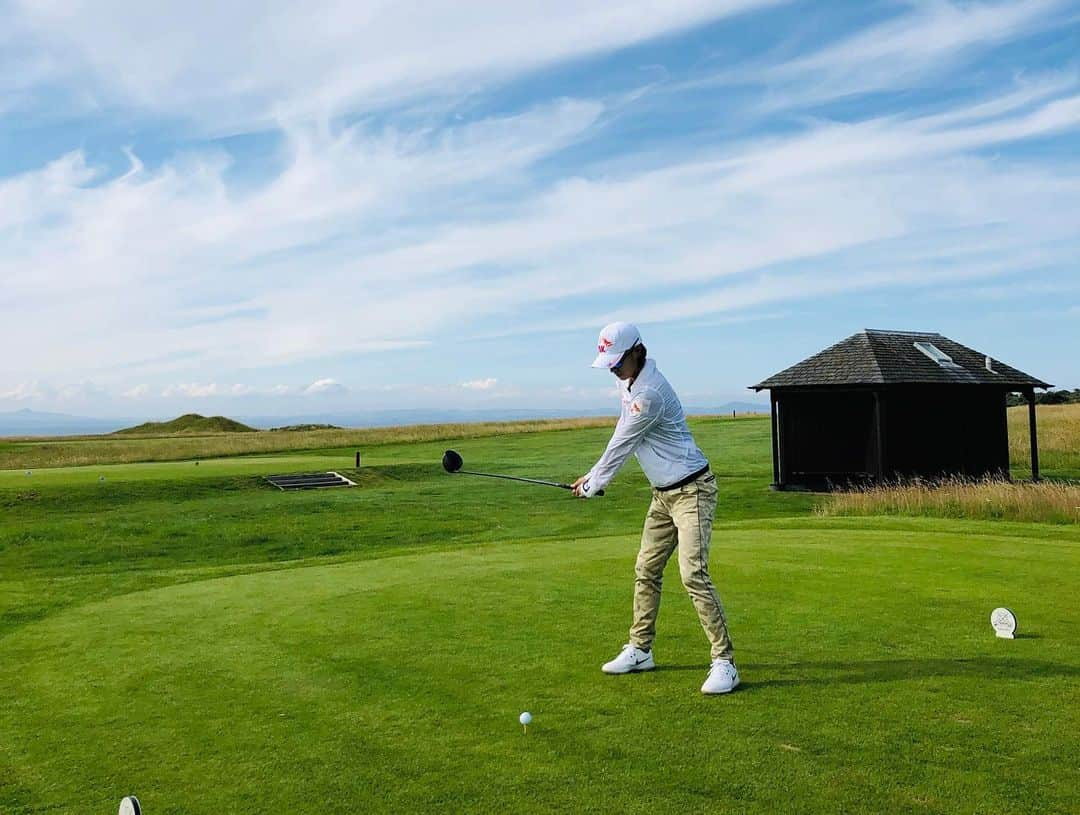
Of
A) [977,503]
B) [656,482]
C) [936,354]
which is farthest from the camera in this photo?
[936,354]

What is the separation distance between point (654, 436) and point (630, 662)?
4.75 feet

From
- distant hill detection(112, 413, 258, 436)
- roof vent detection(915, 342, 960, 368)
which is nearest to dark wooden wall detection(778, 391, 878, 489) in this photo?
roof vent detection(915, 342, 960, 368)

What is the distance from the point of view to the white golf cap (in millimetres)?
6109

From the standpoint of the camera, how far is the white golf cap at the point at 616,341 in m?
6.11

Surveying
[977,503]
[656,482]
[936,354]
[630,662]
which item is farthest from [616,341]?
[936,354]

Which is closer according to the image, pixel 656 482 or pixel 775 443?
pixel 656 482

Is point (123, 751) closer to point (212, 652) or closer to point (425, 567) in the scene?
point (212, 652)

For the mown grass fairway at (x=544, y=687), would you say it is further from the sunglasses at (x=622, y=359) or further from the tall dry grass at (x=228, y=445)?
the tall dry grass at (x=228, y=445)

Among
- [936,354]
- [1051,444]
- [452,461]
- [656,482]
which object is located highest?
[936,354]

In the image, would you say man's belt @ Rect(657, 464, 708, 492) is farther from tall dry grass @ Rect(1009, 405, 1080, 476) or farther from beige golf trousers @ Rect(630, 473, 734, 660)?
tall dry grass @ Rect(1009, 405, 1080, 476)

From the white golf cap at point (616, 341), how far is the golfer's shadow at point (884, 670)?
6.42ft

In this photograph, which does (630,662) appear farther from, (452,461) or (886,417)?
(886,417)

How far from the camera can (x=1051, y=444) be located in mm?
40469

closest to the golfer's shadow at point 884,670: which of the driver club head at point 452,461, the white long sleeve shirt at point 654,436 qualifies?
the white long sleeve shirt at point 654,436
